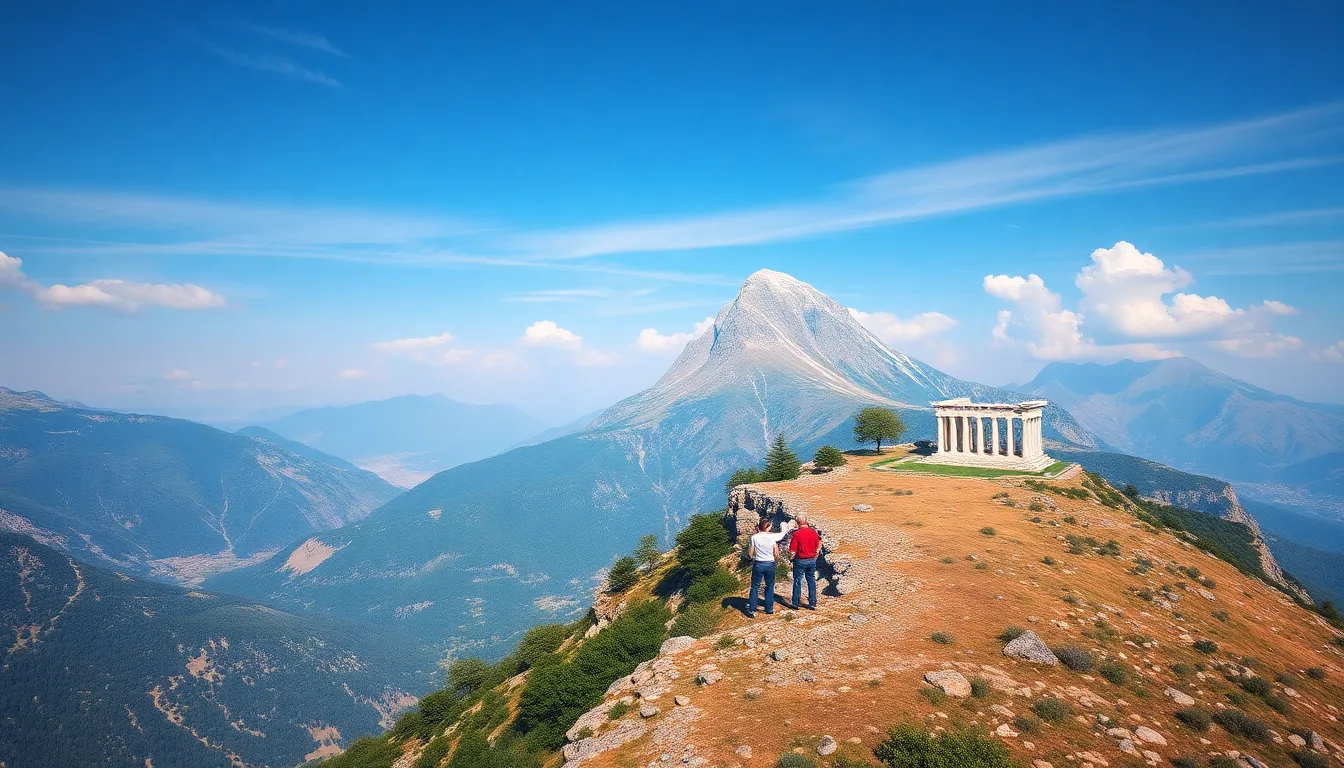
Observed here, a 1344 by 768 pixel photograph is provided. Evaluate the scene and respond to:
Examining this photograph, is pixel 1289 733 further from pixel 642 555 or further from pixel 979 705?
pixel 642 555

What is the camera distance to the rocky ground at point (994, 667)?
15430mm

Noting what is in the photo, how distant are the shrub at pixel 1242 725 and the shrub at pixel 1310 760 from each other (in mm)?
737

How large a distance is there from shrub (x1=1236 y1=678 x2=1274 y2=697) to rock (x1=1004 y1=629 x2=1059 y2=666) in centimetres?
841

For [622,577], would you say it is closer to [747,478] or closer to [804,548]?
[747,478]

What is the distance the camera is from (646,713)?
18500mm

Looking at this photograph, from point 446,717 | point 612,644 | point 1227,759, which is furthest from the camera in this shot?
point 446,717

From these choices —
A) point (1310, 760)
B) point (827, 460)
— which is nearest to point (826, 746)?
point (1310, 760)

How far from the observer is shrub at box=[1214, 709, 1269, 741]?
55.0 feet

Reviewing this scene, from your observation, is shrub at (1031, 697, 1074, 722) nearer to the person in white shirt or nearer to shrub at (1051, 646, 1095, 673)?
shrub at (1051, 646, 1095, 673)

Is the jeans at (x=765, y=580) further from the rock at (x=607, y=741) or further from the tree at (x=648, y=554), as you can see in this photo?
the tree at (x=648, y=554)

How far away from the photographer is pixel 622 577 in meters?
66.1

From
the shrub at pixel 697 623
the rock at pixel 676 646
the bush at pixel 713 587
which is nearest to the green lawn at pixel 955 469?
the bush at pixel 713 587

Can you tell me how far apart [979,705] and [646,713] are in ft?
34.9

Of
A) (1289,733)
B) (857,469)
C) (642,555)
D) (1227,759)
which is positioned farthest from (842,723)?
(642,555)
